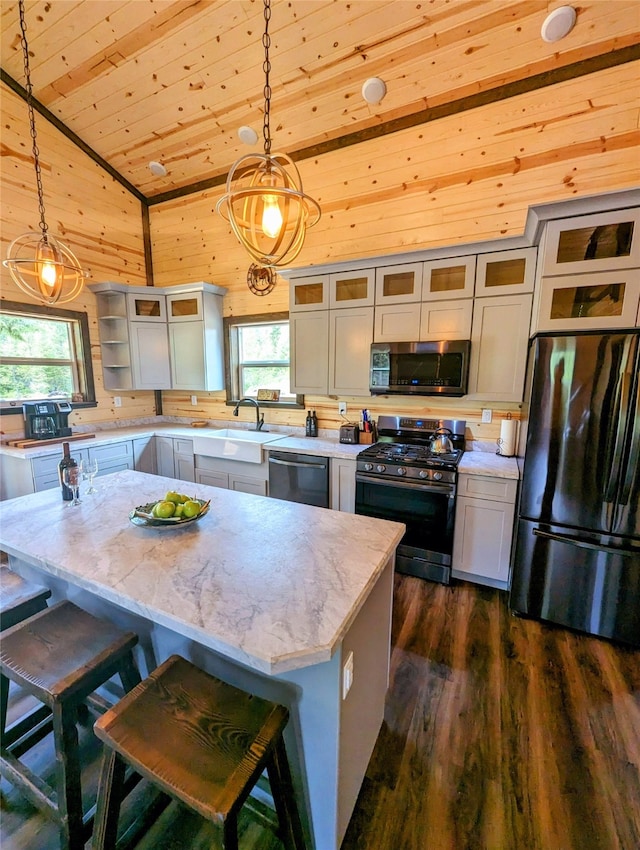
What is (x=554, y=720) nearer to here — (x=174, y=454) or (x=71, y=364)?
(x=174, y=454)

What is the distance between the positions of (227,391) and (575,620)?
3.73 meters

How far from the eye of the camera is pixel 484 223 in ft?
9.45

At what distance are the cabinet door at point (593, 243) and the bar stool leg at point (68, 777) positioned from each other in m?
3.03

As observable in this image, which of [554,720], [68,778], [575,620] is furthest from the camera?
[575,620]

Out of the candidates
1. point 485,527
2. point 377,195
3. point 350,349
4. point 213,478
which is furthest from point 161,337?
point 485,527

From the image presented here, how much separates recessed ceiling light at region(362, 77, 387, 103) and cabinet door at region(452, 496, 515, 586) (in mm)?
3118

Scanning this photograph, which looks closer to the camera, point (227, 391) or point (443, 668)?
point (443, 668)

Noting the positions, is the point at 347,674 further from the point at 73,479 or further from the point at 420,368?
the point at 420,368

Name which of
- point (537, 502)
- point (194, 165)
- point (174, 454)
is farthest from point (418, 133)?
point (174, 454)

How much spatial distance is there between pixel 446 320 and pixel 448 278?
0.31m

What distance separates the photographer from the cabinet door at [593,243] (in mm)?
1968

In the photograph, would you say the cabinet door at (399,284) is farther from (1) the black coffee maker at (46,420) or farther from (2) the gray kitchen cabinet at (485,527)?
(1) the black coffee maker at (46,420)

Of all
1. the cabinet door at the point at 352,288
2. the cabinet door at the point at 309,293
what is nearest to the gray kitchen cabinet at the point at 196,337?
the cabinet door at the point at 309,293

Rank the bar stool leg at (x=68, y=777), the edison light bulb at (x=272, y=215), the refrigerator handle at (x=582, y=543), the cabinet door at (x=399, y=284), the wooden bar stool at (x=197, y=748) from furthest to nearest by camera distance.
Result: the cabinet door at (x=399, y=284), the refrigerator handle at (x=582, y=543), the edison light bulb at (x=272, y=215), the bar stool leg at (x=68, y=777), the wooden bar stool at (x=197, y=748)
